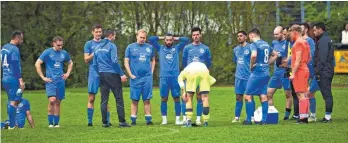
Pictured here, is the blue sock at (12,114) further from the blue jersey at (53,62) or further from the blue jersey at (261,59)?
the blue jersey at (261,59)

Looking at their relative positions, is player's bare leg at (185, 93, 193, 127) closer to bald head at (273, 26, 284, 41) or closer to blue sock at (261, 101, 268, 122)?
blue sock at (261, 101, 268, 122)

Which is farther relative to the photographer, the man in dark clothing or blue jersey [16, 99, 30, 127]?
blue jersey [16, 99, 30, 127]

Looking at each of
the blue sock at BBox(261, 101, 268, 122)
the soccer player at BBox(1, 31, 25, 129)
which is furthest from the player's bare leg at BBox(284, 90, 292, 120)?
the soccer player at BBox(1, 31, 25, 129)

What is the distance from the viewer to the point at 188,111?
54.5 feet

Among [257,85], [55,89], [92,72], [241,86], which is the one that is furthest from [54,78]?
[257,85]

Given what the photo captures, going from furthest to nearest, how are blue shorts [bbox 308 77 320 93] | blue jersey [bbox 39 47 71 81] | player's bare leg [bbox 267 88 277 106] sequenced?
1. player's bare leg [bbox 267 88 277 106]
2. blue shorts [bbox 308 77 320 93]
3. blue jersey [bbox 39 47 71 81]

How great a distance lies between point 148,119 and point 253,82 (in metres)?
2.57

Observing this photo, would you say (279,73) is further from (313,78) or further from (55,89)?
(55,89)

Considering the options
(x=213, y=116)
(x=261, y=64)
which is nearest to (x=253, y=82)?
(x=261, y=64)

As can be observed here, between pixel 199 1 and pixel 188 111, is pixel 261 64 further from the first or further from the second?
pixel 199 1

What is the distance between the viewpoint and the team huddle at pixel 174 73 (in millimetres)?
16719

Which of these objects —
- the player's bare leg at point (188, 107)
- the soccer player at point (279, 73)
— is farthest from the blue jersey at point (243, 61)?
the player's bare leg at point (188, 107)

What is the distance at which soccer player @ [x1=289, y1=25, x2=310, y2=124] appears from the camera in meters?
16.5

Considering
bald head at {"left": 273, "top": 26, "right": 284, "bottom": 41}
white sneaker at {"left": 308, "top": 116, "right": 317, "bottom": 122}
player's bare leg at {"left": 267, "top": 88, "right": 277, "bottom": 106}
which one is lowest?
white sneaker at {"left": 308, "top": 116, "right": 317, "bottom": 122}
